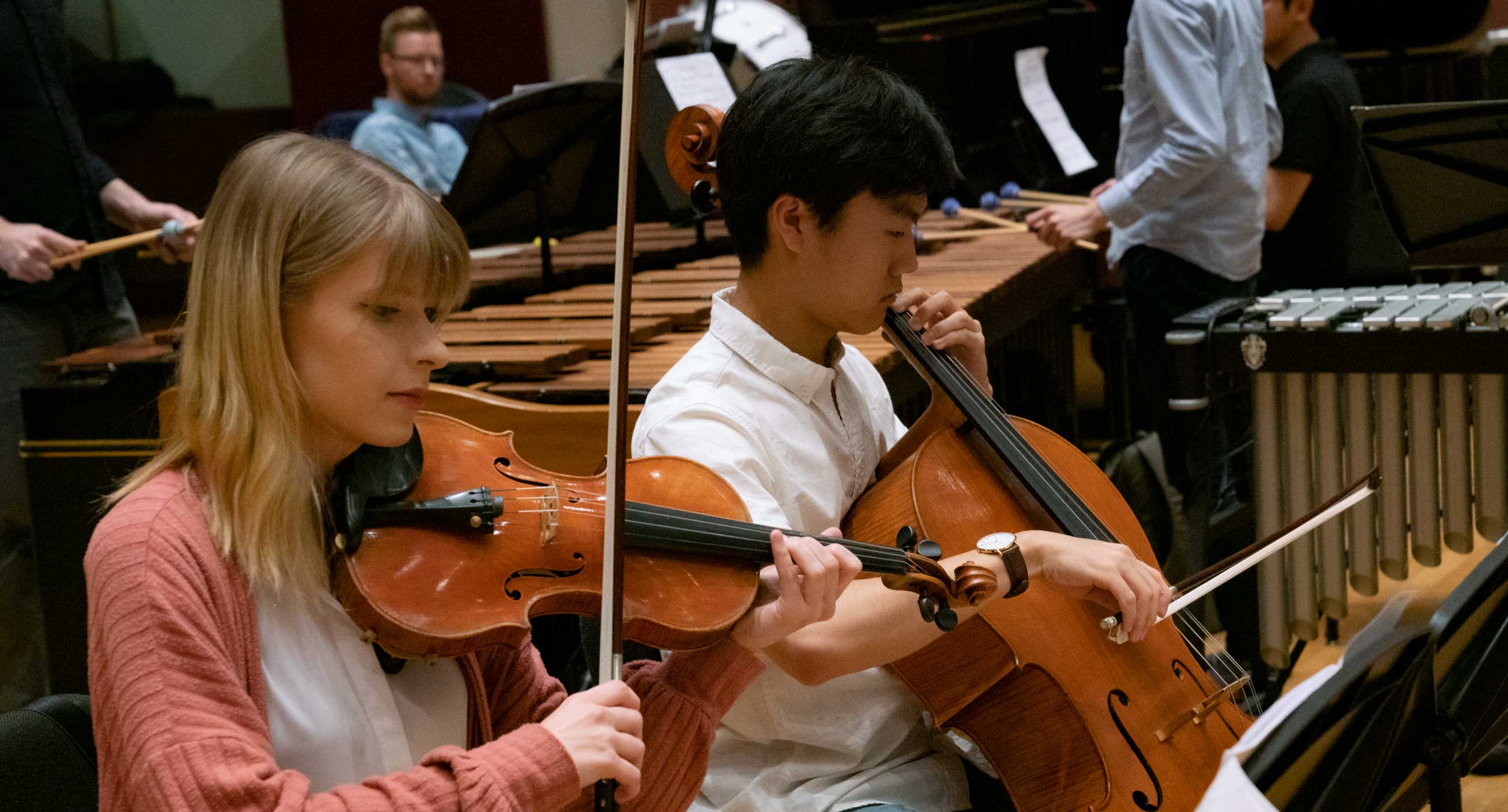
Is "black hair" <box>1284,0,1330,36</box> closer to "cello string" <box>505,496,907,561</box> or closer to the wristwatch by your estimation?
the wristwatch

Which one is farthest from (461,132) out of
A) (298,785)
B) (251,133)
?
(298,785)

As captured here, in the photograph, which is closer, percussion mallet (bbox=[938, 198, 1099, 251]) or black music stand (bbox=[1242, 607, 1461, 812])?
black music stand (bbox=[1242, 607, 1461, 812])

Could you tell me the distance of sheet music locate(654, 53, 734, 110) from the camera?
4.13 meters

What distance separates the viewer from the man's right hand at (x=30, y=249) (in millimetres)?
3209

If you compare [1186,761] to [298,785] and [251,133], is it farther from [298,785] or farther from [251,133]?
[251,133]

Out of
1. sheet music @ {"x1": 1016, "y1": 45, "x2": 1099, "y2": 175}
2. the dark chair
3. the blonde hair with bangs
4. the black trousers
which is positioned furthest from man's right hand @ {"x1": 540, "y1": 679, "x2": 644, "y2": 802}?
sheet music @ {"x1": 1016, "y1": 45, "x2": 1099, "y2": 175}

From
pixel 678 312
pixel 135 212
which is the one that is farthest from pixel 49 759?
pixel 135 212

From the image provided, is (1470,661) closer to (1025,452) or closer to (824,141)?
(1025,452)

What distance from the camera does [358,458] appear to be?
4.58 feet

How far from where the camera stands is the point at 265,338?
51.6 inches

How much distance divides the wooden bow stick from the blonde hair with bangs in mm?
1931

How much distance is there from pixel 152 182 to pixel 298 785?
6.58m

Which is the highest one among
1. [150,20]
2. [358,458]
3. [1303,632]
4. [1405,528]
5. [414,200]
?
[150,20]

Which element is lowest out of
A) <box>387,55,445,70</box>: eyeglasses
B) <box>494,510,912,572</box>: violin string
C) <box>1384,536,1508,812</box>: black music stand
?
<box>1384,536,1508,812</box>: black music stand
